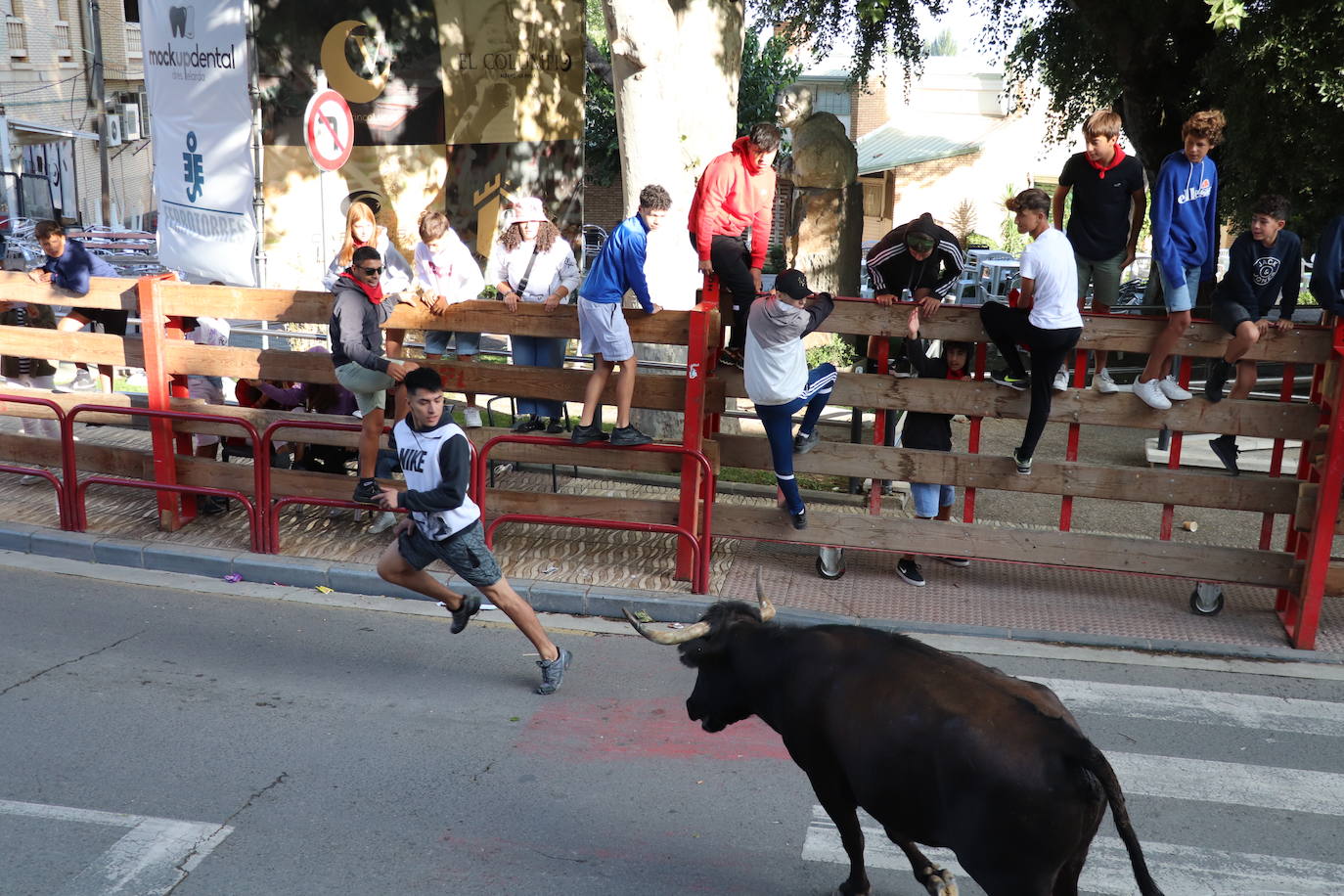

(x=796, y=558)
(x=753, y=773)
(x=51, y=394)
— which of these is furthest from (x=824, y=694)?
(x=51, y=394)

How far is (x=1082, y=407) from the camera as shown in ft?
26.2

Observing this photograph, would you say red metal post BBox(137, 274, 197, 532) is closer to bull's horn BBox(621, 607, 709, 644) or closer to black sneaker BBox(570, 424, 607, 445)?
black sneaker BBox(570, 424, 607, 445)

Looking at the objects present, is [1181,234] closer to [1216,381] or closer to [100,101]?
[1216,381]

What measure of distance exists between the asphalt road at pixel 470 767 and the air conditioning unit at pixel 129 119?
129 ft

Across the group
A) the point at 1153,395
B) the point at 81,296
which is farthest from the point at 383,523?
the point at 1153,395

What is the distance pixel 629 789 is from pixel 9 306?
7754 millimetres

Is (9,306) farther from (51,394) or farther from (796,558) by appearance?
(796,558)

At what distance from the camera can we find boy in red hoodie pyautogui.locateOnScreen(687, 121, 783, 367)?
8289 mm

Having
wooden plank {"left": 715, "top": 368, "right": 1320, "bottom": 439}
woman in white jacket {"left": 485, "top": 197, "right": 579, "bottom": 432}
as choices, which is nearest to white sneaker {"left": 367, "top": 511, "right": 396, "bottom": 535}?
woman in white jacket {"left": 485, "top": 197, "right": 579, "bottom": 432}

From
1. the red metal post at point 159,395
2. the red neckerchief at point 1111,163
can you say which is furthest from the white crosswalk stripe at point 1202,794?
the red metal post at point 159,395

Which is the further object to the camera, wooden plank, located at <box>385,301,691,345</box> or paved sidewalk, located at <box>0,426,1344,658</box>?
wooden plank, located at <box>385,301,691,345</box>

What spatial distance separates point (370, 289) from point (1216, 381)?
5.87 metres

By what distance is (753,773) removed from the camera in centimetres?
579

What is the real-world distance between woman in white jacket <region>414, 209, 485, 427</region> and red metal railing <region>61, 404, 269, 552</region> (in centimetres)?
156
